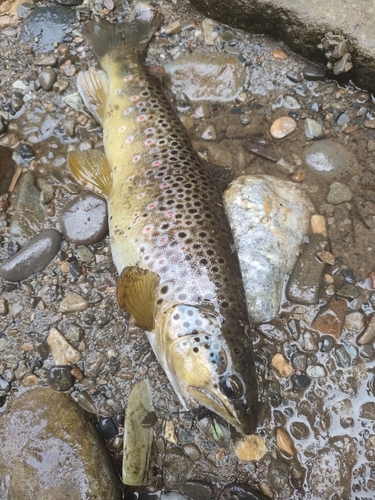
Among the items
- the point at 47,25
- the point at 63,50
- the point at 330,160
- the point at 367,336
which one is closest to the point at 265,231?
the point at 330,160

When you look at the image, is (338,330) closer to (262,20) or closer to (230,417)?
(230,417)

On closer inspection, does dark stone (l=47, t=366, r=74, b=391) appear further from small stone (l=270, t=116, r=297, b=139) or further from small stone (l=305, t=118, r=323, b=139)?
small stone (l=305, t=118, r=323, b=139)

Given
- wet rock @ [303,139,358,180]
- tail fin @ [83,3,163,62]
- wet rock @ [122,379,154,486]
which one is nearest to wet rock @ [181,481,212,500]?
wet rock @ [122,379,154,486]

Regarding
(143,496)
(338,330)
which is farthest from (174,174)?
→ (143,496)

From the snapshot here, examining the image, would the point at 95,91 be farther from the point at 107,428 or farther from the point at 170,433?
the point at 170,433

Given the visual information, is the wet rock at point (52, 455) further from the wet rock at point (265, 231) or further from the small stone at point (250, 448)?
the wet rock at point (265, 231)

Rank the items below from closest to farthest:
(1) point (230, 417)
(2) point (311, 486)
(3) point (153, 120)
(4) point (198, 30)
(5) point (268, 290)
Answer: (1) point (230, 417)
(2) point (311, 486)
(5) point (268, 290)
(3) point (153, 120)
(4) point (198, 30)

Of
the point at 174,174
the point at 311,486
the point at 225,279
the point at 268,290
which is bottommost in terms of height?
the point at 311,486
